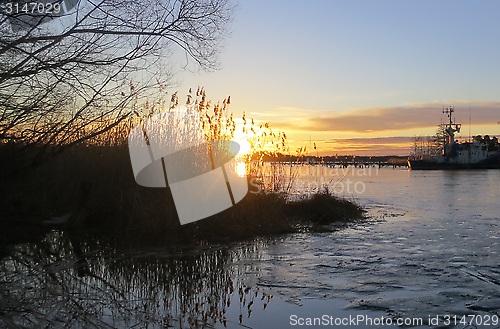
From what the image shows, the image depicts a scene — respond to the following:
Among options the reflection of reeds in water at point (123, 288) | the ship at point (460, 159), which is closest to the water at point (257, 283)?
the reflection of reeds in water at point (123, 288)

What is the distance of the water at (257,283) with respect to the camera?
546cm

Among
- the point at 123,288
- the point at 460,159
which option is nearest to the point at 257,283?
the point at 123,288

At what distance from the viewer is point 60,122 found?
9.63m

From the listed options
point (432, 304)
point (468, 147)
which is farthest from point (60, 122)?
point (468, 147)

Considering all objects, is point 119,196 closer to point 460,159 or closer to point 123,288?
point 123,288

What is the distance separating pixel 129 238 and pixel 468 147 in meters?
87.6

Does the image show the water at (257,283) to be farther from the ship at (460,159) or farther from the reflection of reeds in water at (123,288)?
the ship at (460,159)

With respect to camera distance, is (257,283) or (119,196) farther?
(119,196)

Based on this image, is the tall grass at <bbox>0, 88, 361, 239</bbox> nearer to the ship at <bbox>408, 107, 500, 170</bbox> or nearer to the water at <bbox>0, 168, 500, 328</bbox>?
the water at <bbox>0, 168, 500, 328</bbox>

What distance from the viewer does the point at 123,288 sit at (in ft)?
21.6

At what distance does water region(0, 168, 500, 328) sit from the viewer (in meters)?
5.46

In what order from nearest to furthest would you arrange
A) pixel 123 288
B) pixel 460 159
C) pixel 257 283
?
pixel 123 288, pixel 257 283, pixel 460 159

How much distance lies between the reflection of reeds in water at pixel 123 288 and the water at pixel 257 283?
0.04 feet

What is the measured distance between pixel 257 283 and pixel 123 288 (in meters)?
1.75
